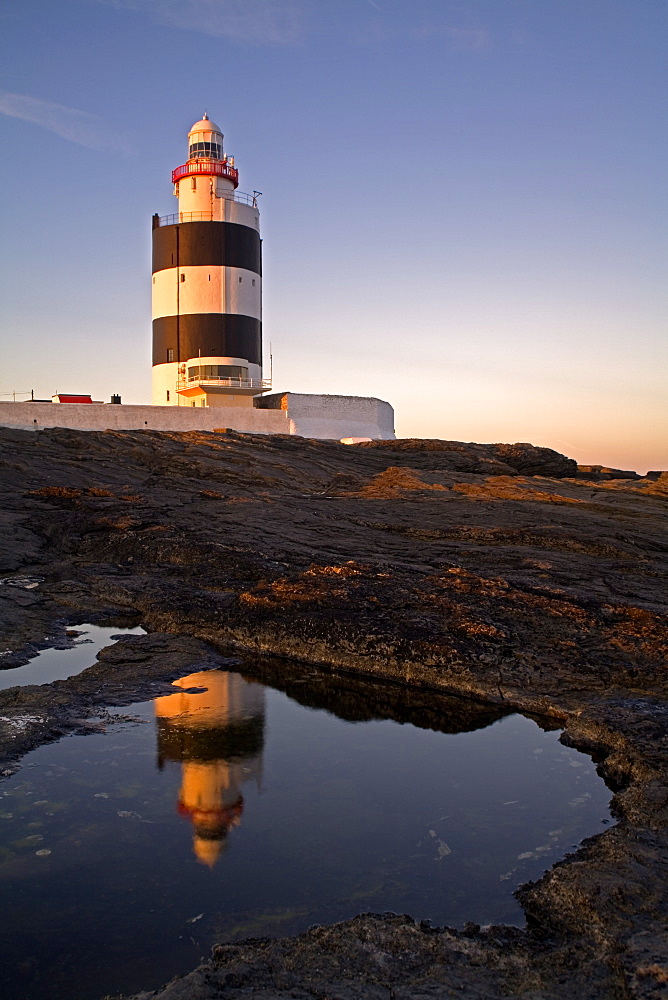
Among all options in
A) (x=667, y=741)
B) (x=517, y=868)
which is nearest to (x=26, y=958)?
(x=517, y=868)

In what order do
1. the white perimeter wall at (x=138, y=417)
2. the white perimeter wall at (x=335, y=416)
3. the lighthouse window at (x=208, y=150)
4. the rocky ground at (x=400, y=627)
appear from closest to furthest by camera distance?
the rocky ground at (x=400, y=627) → the white perimeter wall at (x=138, y=417) → the white perimeter wall at (x=335, y=416) → the lighthouse window at (x=208, y=150)

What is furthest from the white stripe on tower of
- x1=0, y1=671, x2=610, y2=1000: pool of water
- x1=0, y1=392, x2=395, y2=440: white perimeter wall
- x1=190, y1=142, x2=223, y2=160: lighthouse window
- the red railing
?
x1=0, y1=671, x2=610, y2=1000: pool of water

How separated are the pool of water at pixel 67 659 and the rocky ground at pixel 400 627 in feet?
0.72

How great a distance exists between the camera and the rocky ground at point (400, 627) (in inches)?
154

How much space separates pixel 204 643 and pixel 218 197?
83.2ft

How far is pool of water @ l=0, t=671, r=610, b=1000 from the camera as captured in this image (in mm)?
4391

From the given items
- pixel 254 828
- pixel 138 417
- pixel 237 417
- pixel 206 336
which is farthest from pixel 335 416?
pixel 254 828

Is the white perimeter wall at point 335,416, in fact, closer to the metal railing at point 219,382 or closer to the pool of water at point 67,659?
the metal railing at point 219,382

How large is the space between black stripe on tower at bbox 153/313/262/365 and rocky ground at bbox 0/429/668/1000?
1115 cm

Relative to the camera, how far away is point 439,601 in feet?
32.9

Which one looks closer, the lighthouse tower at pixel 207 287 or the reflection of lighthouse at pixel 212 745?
the reflection of lighthouse at pixel 212 745

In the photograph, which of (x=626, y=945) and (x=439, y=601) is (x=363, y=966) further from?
(x=439, y=601)

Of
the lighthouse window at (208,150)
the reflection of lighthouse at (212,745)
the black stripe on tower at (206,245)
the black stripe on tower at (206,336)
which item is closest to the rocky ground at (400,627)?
the reflection of lighthouse at (212,745)

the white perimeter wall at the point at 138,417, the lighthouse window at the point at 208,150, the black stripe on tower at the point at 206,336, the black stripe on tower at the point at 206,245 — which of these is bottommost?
the white perimeter wall at the point at 138,417
